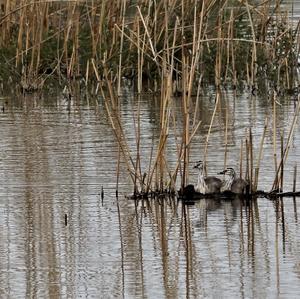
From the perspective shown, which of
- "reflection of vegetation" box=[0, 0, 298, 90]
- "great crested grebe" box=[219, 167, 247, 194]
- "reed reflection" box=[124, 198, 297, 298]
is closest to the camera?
"reed reflection" box=[124, 198, 297, 298]

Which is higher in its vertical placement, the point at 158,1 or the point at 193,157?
the point at 158,1

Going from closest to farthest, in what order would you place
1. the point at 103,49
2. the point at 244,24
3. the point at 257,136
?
the point at 257,136, the point at 103,49, the point at 244,24

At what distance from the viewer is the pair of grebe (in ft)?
30.1

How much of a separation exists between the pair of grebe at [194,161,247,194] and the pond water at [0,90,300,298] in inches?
3.4

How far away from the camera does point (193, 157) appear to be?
11000 millimetres

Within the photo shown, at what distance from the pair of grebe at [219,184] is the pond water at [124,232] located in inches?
3.4

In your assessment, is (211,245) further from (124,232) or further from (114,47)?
(114,47)

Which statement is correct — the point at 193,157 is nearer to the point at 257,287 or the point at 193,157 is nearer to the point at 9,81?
the point at 257,287

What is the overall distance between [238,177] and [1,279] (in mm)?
2857

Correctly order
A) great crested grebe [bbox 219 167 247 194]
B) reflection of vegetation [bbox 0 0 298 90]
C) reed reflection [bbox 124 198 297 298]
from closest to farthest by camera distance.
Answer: reed reflection [bbox 124 198 297 298] → great crested grebe [bbox 219 167 247 194] → reflection of vegetation [bbox 0 0 298 90]

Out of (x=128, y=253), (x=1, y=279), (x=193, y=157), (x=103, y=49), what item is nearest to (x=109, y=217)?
(x=128, y=253)

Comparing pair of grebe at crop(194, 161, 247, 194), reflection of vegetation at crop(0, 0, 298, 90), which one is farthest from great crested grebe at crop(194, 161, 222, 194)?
reflection of vegetation at crop(0, 0, 298, 90)

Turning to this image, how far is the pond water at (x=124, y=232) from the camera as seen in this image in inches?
271

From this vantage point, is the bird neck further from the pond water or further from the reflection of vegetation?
the reflection of vegetation
